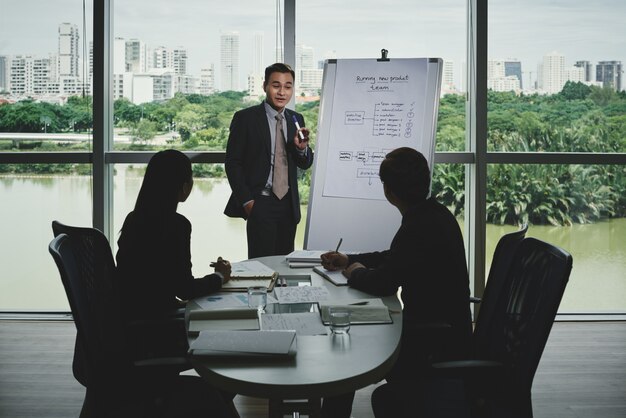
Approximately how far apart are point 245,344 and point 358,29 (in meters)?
3.63

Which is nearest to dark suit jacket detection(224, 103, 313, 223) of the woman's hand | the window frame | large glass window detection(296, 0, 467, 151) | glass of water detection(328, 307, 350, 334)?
the window frame

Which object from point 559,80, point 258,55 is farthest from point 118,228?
point 559,80

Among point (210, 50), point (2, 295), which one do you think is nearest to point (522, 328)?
point (210, 50)

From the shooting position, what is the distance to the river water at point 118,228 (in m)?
4.96

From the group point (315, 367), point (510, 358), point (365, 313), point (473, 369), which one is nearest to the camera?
point (315, 367)

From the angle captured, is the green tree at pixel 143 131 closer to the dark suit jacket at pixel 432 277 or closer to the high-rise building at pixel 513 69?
the high-rise building at pixel 513 69

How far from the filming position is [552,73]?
505 cm

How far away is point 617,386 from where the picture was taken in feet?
11.8

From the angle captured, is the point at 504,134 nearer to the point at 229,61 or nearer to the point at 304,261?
the point at 229,61

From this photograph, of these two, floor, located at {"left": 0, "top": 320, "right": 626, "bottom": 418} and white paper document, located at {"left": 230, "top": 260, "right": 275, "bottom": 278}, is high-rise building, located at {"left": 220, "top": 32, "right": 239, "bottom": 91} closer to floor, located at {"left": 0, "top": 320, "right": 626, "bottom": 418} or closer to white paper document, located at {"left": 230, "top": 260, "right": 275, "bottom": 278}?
floor, located at {"left": 0, "top": 320, "right": 626, "bottom": 418}

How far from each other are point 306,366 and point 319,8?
3.69 m

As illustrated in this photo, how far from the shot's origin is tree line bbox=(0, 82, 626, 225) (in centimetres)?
493

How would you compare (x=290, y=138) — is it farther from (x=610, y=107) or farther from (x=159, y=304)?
(x=610, y=107)

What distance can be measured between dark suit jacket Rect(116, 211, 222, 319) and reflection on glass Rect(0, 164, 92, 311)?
9.06 feet
